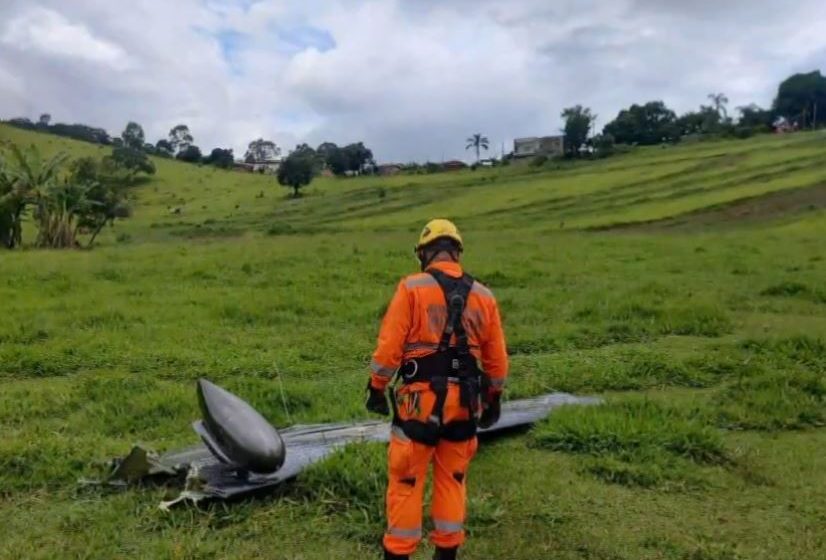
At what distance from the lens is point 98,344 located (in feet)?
31.1

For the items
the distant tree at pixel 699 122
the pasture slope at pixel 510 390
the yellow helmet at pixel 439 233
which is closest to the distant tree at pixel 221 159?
the distant tree at pixel 699 122

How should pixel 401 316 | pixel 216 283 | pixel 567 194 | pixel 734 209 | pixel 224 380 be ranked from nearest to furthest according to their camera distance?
1. pixel 401 316
2. pixel 224 380
3. pixel 216 283
4. pixel 734 209
5. pixel 567 194

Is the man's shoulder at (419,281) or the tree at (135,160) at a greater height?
the tree at (135,160)

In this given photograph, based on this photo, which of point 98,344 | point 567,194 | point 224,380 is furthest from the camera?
point 567,194

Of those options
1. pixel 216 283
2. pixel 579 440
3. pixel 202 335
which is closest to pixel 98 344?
pixel 202 335

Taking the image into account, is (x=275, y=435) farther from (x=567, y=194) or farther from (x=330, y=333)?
(x=567, y=194)

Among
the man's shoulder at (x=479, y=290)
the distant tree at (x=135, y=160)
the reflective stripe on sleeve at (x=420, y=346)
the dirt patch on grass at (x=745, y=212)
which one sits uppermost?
the distant tree at (x=135, y=160)

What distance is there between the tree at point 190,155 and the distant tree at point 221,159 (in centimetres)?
132

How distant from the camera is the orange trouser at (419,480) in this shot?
12.9ft

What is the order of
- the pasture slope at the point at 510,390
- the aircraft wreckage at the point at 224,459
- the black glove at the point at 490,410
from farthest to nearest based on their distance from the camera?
1. the aircraft wreckage at the point at 224,459
2. the pasture slope at the point at 510,390
3. the black glove at the point at 490,410

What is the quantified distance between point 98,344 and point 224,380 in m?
2.38

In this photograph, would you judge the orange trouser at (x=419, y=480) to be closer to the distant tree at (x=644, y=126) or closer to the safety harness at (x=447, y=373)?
the safety harness at (x=447, y=373)

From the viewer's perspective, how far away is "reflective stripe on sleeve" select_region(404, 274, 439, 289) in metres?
3.97

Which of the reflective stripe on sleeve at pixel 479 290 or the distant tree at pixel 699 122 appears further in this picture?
the distant tree at pixel 699 122
